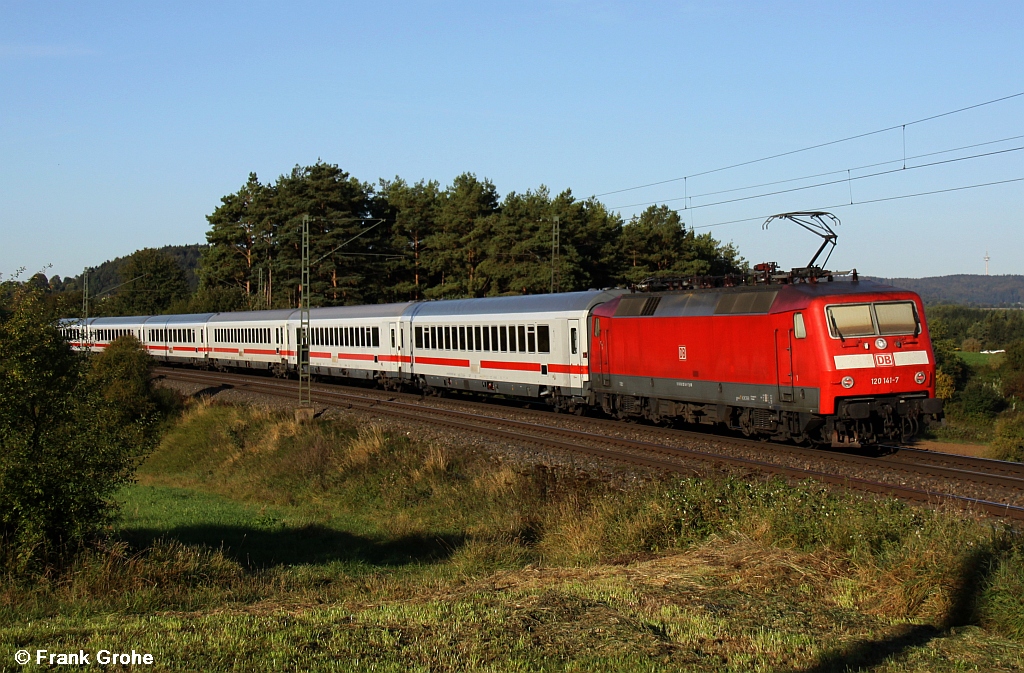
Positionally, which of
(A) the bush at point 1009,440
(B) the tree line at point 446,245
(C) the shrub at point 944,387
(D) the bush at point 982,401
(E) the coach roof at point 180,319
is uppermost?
(B) the tree line at point 446,245

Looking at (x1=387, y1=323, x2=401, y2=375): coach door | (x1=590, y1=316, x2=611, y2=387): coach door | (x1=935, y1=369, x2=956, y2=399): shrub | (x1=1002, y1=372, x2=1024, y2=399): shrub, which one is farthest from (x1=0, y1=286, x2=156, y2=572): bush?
(x1=1002, y1=372, x2=1024, y2=399): shrub

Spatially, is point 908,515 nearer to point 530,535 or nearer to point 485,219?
point 530,535

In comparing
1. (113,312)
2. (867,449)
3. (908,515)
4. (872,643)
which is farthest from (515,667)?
(113,312)

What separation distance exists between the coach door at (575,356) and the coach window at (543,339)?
1.08m

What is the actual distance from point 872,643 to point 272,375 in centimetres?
4483

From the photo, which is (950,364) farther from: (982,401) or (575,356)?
(575,356)

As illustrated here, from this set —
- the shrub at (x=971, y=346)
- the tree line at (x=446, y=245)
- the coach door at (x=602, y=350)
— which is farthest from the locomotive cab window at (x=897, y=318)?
the shrub at (x=971, y=346)

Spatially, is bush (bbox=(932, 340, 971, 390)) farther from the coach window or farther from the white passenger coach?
the coach window

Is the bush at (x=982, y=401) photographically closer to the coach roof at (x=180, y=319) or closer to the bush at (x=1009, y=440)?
the bush at (x=1009, y=440)

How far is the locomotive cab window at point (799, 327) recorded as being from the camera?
57.1 feet

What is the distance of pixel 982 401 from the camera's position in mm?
62656

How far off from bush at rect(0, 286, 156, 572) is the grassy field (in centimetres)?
73

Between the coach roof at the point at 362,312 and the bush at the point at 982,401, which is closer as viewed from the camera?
the coach roof at the point at 362,312

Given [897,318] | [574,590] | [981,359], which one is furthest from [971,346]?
[574,590]
